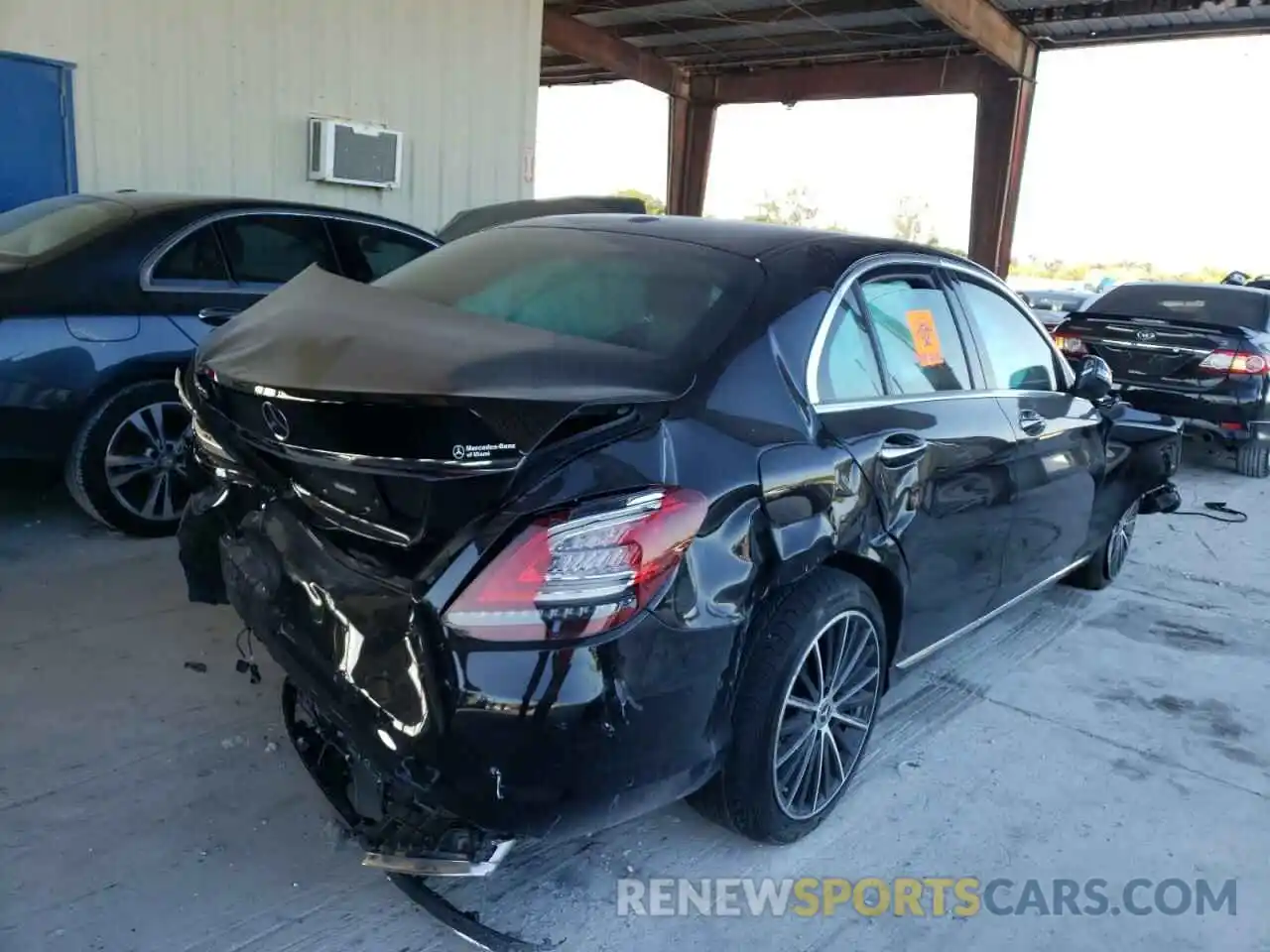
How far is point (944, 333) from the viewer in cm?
341

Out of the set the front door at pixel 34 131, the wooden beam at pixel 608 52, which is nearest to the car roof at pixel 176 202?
the front door at pixel 34 131

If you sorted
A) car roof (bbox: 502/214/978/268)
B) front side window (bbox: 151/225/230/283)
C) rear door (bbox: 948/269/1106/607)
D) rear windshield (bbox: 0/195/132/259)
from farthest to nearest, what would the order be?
1. front side window (bbox: 151/225/230/283)
2. rear windshield (bbox: 0/195/132/259)
3. rear door (bbox: 948/269/1106/607)
4. car roof (bbox: 502/214/978/268)

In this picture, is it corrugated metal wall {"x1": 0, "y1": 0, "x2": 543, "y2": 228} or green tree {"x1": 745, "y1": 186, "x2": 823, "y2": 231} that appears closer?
corrugated metal wall {"x1": 0, "y1": 0, "x2": 543, "y2": 228}

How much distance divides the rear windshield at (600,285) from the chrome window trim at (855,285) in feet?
0.78

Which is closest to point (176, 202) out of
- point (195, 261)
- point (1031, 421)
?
point (195, 261)

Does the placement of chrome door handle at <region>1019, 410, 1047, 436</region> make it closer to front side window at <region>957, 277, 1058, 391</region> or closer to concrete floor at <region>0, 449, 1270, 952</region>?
front side window at <region>957, 277, 1058, 391</region>

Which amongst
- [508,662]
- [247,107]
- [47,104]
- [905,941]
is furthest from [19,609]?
[247,107]

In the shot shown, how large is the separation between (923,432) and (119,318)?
11.2 feet

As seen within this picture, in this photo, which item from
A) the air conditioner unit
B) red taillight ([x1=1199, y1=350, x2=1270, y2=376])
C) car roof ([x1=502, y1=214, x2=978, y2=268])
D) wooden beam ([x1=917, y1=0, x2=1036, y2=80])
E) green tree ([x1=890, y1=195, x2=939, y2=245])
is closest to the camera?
car roof ([x1=502, y1=214, x2=978, y2=268])

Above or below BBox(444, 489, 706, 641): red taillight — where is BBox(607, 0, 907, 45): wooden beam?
above

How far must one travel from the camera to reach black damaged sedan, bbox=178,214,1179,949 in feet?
6.59

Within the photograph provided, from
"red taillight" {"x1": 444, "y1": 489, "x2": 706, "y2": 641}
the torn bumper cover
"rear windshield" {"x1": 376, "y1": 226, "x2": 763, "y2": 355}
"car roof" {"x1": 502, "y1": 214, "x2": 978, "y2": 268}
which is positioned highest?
"car roof" {"x1": 502, "y1": 214, "x2": 978, "y2": 268}

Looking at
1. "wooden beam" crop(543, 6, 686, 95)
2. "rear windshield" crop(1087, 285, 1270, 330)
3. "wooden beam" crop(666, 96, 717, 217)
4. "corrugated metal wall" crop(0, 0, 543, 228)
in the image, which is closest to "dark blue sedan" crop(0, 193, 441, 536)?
"corrugated metal wall" crop(0, 0, 543, 228)

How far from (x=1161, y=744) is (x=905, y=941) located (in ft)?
5.19
